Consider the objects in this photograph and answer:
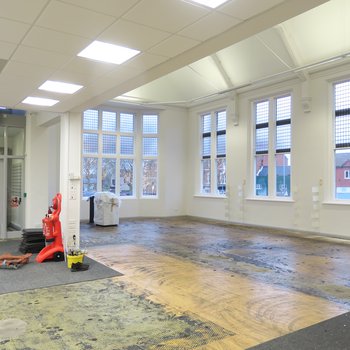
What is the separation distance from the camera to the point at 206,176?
1236cm

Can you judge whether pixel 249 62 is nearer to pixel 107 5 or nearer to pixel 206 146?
pixel 206 146

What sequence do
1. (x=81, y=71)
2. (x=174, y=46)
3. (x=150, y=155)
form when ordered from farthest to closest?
(x=150, y=155), (x=81, y=71), (x=174, y=46)

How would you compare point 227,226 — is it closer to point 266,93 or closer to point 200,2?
point 266,93

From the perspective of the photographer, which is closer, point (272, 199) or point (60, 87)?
point (60, 87)

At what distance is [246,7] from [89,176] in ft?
31.3

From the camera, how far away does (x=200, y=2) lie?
2746 millimetres

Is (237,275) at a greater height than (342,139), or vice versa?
(342,139)

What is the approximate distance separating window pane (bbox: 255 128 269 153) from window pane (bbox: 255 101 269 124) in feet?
0.88

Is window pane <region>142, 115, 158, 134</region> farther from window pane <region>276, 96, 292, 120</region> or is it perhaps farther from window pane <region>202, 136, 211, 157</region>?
window pane <region>276, 96, 292, 120</region>

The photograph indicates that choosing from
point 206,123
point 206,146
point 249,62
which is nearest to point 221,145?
point 206,146

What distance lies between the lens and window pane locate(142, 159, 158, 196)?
12625 mm

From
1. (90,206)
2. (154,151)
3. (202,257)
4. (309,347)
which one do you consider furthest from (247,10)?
(154,151)

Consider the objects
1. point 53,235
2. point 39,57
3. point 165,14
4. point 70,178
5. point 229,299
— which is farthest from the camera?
point 70,178

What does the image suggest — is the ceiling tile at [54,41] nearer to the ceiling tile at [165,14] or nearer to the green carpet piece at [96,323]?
the ceiling tile at [165,14]
